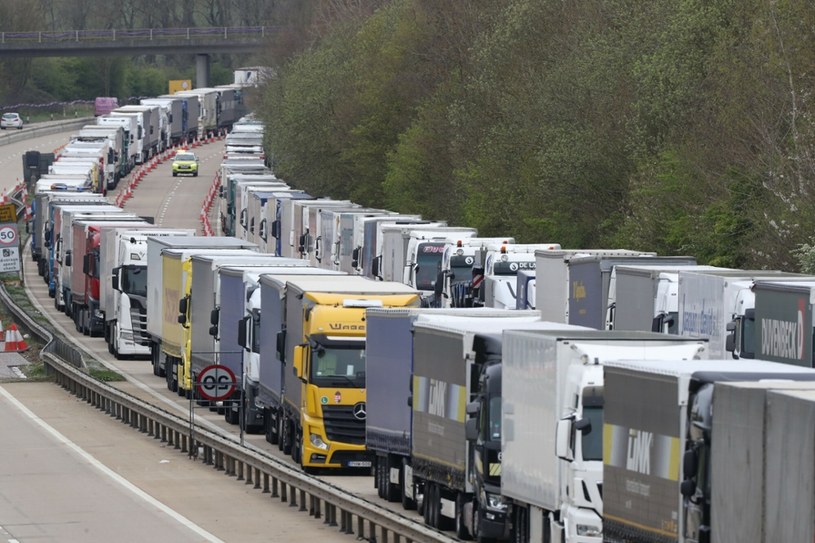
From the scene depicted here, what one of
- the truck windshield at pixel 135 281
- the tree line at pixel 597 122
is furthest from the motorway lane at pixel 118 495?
the tree line at pixel 597 122

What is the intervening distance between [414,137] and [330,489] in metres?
56.1

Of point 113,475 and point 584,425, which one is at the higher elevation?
point 584,425

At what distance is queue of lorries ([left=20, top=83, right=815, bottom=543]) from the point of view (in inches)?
612

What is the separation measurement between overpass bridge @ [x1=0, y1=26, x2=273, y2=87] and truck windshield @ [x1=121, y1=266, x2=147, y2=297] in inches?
4564

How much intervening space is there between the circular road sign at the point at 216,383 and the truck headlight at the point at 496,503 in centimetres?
1203

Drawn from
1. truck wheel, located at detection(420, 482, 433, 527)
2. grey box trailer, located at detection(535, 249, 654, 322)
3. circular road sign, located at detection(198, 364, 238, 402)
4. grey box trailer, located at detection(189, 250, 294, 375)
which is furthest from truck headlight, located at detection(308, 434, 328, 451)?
grey box trailer, located at detection(189, 250, 294, 375)

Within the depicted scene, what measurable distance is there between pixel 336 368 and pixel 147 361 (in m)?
23.3

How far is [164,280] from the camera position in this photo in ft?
144

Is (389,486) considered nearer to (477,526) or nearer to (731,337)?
(477,526)

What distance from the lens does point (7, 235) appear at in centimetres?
6150

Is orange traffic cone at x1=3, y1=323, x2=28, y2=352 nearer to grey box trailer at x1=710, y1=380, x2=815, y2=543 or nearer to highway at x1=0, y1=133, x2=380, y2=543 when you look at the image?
highway at x1=0, y1=133, x2=380, y2=543

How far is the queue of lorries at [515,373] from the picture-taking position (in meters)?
15.5

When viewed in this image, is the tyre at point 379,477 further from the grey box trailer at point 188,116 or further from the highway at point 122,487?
the grey box trailer at point 188,116

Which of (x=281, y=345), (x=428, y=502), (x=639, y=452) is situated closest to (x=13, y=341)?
(x=281, y=345)
